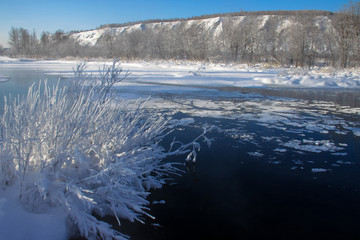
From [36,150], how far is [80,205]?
2.56ft

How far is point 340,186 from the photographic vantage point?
3.71 metres

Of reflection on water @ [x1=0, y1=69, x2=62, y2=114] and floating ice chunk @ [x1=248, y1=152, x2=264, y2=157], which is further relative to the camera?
reflection on water @ [x1=0, y1=69, x2=62, y2=114]

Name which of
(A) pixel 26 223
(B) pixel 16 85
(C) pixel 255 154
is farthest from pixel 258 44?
(A) pixel 26 223

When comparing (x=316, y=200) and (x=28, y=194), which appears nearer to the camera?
Answer: (x=28, y=194)

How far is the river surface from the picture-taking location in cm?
290

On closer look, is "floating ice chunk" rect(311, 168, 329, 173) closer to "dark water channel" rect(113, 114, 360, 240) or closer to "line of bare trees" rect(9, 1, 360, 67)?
"dark water channel" rect(113, 114, 360, 240)

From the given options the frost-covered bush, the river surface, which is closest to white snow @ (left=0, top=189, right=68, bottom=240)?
the frost-covered bush

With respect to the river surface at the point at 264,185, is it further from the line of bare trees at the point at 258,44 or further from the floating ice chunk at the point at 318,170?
the line of bare trees at the point at 258,44

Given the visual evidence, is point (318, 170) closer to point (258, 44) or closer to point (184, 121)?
point (184, 121)

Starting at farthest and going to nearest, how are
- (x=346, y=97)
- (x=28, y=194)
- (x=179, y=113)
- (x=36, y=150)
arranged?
(x=346, y=97), (x=179, y=113), (x=36, y=150), (x=28, y=194)

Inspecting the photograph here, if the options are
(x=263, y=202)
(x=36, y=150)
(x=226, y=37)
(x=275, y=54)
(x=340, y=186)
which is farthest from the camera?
(x=226, y=37)

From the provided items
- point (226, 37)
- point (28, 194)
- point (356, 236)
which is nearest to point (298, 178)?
point (356, 236)

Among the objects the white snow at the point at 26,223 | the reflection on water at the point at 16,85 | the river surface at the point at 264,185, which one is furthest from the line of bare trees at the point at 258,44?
the white snow at the point at 26,223

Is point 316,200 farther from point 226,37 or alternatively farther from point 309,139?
point 226,37
